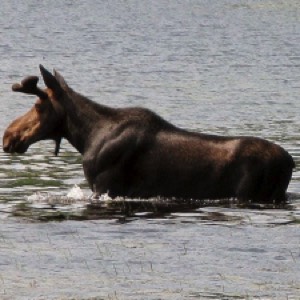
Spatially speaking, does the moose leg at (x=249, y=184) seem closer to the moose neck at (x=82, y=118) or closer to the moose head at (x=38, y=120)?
the moose neck at (x=82, y=118)

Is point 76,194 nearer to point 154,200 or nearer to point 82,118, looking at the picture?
point 82,118

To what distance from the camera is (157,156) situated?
18.9 m

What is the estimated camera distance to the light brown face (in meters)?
19.3

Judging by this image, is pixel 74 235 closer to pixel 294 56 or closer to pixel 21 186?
pixel 21 186

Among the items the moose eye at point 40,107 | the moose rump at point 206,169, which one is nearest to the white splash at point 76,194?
the moose rump at point 206,169

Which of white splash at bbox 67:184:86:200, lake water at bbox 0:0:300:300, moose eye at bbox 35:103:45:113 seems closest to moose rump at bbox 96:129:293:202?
lake water at bbox 0:0:300:300

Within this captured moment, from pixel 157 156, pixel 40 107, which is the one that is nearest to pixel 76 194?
pixel 40 107

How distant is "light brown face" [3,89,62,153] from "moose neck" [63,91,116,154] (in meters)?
0.15

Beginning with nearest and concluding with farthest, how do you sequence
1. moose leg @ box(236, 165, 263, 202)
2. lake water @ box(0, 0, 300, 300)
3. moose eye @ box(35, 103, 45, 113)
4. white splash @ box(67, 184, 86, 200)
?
lake water @ box(0, 0, 300, 300)
moose leg @ box(236, 165, 263, 202)
moose eye @ box(35, 103, 45, 113)
white splash @ box(67, 184, 86, 200)

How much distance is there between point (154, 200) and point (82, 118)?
1.45m

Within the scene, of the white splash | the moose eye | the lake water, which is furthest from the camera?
the white splash

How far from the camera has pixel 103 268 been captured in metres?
14.5

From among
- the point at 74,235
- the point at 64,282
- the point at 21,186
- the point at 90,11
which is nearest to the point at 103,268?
the point at 64,282

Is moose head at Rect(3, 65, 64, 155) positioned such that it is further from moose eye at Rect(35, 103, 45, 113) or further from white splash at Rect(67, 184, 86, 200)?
white splash at Rect(67, 184, 86, 200)
